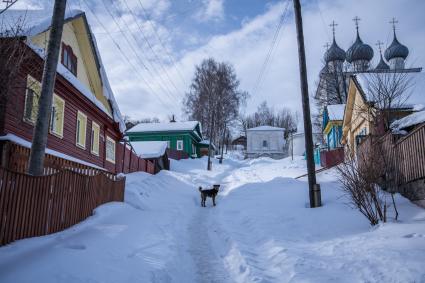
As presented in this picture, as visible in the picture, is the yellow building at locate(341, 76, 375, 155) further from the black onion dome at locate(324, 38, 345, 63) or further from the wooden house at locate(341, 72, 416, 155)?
the black onion dome at locate(324, 38, 345, 63)

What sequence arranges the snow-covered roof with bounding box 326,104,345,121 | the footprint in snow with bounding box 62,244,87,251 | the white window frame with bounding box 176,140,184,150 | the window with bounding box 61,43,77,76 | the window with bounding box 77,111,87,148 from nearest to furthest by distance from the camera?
the footprint in snow with bounding box 62,244,87,251 → the window with bounding box 61,43,77,76 → the window with bounding box 77,111,87,148 → the snow-covered roof with bounding box 326,104,345,121 → the white window frame with bounding box 176,140,184,150

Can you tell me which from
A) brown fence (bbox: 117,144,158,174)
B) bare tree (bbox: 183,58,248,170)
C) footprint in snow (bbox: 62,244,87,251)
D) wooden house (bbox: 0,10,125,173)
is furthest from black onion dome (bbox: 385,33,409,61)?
footprint in snow (bbox: 62,244,87,251)

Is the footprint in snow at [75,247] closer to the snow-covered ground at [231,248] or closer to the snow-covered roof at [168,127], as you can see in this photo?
the snow-covered ground at [231,248]

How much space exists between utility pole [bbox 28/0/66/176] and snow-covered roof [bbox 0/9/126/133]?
2.53 feet

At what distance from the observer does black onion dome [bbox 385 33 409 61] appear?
44.9m

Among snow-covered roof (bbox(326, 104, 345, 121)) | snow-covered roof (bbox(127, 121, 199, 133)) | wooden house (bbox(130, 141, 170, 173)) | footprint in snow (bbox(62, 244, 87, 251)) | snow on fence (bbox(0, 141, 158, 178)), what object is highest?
snow-covered roof (bbox(127, 121, 199, 133))

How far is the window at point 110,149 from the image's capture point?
66.1ft

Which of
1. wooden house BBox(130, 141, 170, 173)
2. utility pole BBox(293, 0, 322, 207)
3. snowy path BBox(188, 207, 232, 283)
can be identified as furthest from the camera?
wooden house BBox(130, 141, 170, 173)

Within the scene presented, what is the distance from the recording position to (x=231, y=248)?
25.4ft

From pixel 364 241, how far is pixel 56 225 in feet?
19.7

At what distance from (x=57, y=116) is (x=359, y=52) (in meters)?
39.3

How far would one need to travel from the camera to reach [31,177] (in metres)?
6.80

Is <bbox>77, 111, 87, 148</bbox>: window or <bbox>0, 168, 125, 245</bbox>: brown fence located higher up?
<bbox>77, 111, 87, 148</bbox>: window

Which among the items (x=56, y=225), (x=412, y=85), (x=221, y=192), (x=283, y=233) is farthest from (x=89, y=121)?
(x=412, y=85)
